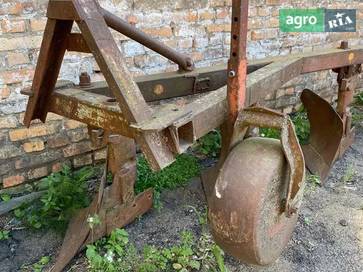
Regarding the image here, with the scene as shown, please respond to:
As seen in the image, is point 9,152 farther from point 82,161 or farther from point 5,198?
point 82,161

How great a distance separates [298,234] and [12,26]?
217 centimetres

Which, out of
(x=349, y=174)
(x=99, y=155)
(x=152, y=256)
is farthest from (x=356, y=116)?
(x=152, y=256)

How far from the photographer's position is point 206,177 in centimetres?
289

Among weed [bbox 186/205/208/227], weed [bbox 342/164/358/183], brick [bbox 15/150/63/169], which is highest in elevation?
brick [bbox 15/150/63/169]

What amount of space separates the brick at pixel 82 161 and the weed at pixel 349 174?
192 centimetres

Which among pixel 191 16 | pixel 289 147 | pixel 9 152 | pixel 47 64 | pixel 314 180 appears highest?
pixel 191 16

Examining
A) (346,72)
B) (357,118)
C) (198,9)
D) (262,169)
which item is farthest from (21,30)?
(357,118)

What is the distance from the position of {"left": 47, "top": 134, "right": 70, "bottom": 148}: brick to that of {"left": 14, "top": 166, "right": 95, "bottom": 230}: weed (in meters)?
0.17

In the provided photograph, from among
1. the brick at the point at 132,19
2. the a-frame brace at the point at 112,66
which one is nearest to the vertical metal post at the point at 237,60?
the a-frame brace at the point at 112,66

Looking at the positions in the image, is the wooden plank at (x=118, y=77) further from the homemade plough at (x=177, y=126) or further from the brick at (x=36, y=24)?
the brick at (x=36, y=24)

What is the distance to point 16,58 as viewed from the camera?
9.05 ft

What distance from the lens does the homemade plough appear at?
174 cm

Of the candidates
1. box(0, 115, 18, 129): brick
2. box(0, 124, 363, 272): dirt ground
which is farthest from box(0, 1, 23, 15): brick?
box(0, 124, 363, 272): dirt ground

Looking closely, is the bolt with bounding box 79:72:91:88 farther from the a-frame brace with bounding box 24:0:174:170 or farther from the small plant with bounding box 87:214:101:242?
the small plant with bounding box 87:214:101:242
